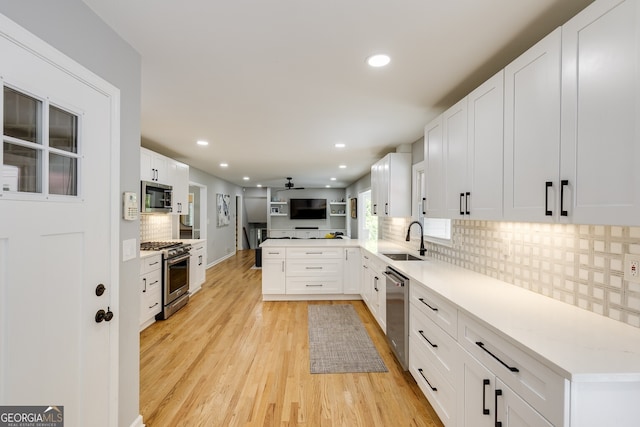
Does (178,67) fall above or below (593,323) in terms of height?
above

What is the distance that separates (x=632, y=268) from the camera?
1260mm

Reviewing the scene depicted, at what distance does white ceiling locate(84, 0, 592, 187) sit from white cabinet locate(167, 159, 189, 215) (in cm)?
116

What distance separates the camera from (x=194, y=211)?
695 centimetres

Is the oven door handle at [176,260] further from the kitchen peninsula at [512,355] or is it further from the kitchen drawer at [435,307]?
the kitchen drawer at [435,307]

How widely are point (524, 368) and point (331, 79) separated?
2.04m

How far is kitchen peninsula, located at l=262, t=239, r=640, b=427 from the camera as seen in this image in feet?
3.16

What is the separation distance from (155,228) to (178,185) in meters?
0.81

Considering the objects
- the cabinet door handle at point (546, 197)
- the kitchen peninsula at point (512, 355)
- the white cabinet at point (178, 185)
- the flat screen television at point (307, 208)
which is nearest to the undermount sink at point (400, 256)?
the kitchen peninsula at point (512, 355)

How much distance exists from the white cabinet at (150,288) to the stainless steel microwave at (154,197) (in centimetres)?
66

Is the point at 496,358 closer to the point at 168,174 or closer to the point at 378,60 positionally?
the point at 378,60

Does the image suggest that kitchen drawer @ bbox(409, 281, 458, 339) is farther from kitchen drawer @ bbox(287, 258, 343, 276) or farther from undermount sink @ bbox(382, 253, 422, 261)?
kitchen drawer @ bbox(287, 258, 343, 276)

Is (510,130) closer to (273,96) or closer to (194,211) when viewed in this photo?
(273,96)

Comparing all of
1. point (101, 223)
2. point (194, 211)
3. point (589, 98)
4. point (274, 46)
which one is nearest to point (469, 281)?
point (589, 98)

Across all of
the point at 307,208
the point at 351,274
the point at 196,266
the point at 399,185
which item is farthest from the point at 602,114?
the point at 307,208
